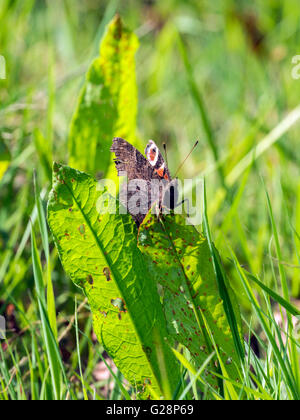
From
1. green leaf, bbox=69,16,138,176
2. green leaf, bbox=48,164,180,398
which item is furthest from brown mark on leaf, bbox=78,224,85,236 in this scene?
green leaf, bbox=69,16,138,176

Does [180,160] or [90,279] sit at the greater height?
[180,160]

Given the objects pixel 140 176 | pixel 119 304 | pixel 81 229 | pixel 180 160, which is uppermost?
pixel 180 160

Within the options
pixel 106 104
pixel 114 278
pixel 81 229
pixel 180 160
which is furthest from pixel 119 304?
pixel 180 160

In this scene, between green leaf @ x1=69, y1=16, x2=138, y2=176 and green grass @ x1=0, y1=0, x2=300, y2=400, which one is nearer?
green grass @ x1=0, y1=0, x2=300, y2=400

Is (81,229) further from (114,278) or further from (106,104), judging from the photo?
(106,104)

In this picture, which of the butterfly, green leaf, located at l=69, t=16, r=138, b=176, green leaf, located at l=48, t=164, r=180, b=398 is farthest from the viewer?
green leaf, located at l=69, t=16, r=138, b=176

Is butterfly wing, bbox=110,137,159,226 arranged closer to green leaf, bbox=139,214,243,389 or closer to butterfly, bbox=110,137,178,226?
butterfly, bbox=110,137,178,226
